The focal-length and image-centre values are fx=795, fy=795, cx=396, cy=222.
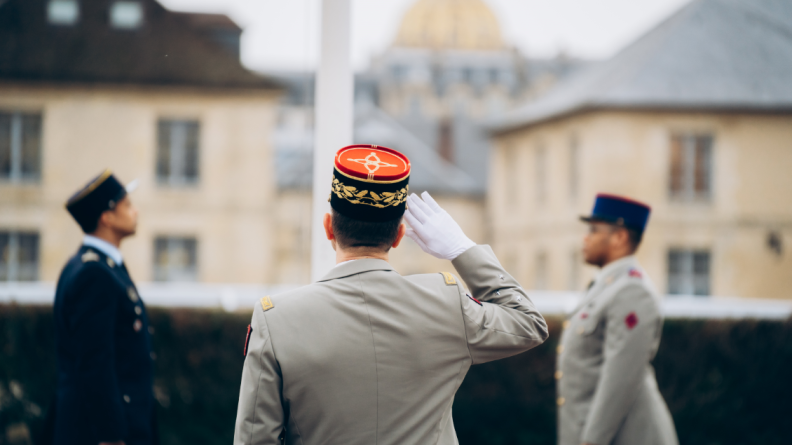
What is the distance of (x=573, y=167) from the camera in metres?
27.6

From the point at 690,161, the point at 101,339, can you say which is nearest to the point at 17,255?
the point at 690,161

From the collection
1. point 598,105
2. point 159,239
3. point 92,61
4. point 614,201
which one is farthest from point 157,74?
point 614,201

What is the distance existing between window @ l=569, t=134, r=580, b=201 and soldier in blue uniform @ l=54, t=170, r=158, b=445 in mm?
25048

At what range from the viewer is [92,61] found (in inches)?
880

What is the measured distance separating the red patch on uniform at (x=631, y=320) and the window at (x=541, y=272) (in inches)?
991

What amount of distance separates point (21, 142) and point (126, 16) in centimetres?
492

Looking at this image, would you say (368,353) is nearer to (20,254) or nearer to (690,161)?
(20,254)

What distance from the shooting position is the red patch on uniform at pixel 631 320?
3304 millimetres

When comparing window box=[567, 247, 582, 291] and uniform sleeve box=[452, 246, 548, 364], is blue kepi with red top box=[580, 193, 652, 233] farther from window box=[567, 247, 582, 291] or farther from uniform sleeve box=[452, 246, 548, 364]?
window box=[567, 247, 582, 291]

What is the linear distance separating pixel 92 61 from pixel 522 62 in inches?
2245

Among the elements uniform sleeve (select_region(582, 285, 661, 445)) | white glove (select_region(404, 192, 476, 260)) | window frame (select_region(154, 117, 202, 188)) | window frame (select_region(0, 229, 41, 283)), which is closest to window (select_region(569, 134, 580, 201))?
window frame (select_region(154, 117, 202, 188))

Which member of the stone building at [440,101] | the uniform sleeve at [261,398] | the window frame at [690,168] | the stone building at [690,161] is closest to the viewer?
the uniform sleeve at [261,398]

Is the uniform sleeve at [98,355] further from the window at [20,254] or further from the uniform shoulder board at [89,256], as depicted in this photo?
the window at [20,254]

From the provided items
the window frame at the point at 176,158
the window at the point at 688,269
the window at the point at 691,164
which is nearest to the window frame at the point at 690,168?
the window at the point at 691,164
